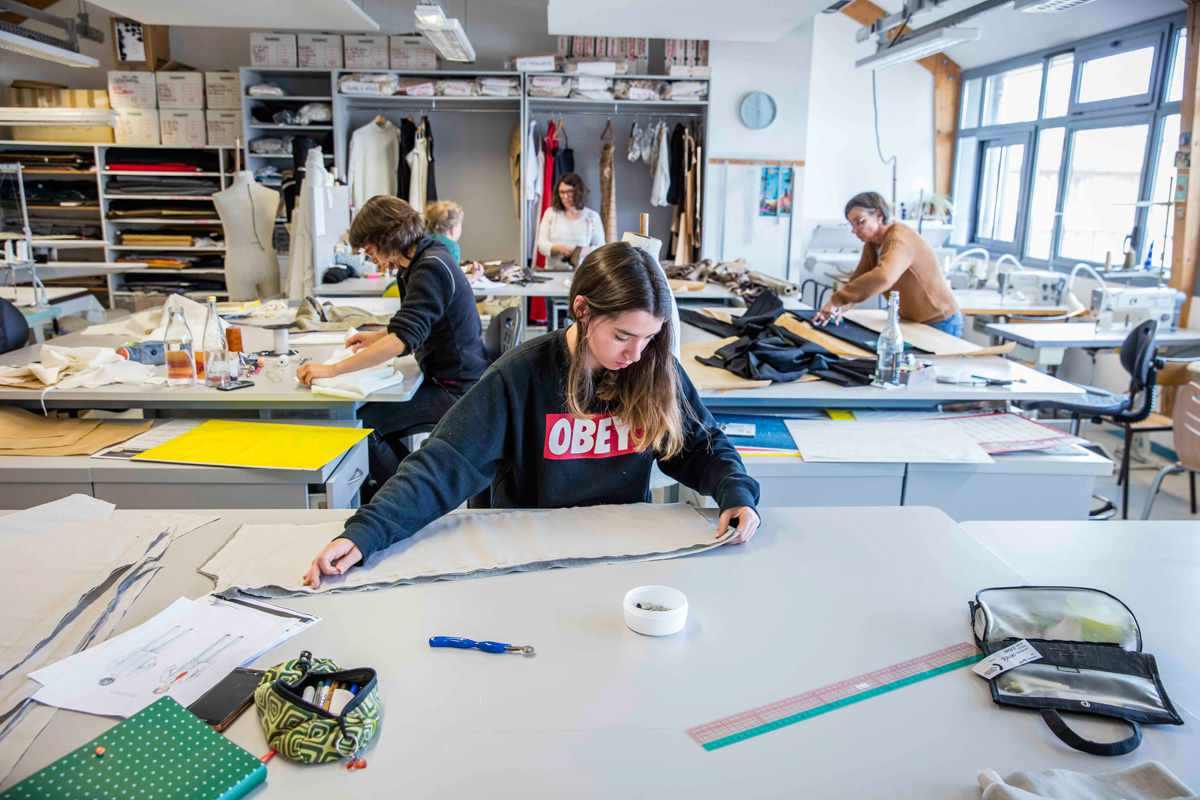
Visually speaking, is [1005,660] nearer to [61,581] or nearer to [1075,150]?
[61,581]

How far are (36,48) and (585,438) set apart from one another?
562 cm

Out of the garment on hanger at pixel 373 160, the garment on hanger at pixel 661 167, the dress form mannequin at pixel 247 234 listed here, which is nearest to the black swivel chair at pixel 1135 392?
the garment on hanger at pixel 661 167

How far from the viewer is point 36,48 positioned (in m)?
5.31

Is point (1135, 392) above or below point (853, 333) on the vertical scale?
below

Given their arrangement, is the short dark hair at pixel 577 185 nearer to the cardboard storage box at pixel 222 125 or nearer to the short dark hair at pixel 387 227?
Result: the cardboard storage box at pixel 222 125

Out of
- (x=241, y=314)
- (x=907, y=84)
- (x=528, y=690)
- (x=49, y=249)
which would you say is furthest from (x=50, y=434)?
(x=907, y=84)

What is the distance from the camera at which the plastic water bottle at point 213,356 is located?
2.54 m

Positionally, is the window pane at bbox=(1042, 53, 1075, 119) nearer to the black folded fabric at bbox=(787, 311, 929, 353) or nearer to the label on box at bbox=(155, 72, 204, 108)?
the black folded fabric at bbox=(787, 311, 929, 353)

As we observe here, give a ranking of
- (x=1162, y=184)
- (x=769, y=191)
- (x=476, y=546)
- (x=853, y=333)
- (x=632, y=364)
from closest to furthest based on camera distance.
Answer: (x=476, y=546), (x=632, y=364), (x=853, y=333), (x=1162, y=184), (x=769, y=191)

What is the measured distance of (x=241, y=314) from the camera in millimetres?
3836

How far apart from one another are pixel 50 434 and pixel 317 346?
104cm

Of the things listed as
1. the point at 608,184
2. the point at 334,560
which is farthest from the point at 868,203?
the point at 608,184

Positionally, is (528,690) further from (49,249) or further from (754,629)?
(49,249)

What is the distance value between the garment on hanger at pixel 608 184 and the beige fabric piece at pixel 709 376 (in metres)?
4.04
